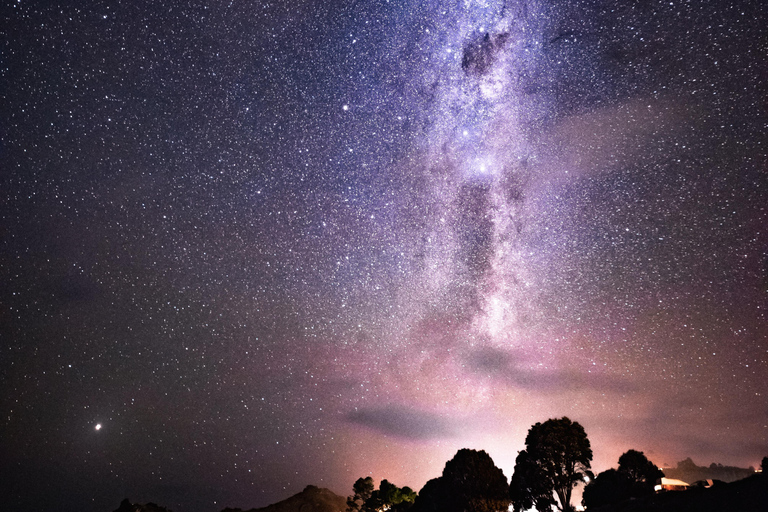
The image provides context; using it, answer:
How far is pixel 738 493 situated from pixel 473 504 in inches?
909

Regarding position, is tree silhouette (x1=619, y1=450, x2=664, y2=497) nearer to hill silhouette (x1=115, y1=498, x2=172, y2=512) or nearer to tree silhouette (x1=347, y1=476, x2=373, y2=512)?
tree silhouette (x1=347, y1=476, x2=373, y2=512)

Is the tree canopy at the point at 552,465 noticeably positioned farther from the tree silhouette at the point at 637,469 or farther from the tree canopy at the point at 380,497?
the tree canopy at the point at 380,497

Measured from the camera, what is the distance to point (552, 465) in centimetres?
4025

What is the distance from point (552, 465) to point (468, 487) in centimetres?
827

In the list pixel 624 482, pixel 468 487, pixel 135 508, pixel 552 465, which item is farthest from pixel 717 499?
pixel 135 508

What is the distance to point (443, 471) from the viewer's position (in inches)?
1778

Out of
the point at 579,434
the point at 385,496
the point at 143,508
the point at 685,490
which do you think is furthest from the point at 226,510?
the point at 685,490

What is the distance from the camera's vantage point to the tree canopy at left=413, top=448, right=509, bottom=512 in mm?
41031

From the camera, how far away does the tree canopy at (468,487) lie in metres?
41.0

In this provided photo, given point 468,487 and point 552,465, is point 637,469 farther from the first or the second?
point 468,487

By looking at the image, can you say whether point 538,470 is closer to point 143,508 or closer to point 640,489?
point 640,489

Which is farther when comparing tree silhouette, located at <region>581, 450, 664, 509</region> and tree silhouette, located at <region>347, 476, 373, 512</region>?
tree silhouette, located at <region>347, 476, 373, 512</region>

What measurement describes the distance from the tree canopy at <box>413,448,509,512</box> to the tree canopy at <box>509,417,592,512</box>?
2.11 metres

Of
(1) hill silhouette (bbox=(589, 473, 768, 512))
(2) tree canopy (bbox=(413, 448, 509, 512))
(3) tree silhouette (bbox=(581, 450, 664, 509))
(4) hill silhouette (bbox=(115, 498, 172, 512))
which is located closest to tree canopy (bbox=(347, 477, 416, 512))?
(2) tree canopy (bbox=(413, 448, 509, 512))
